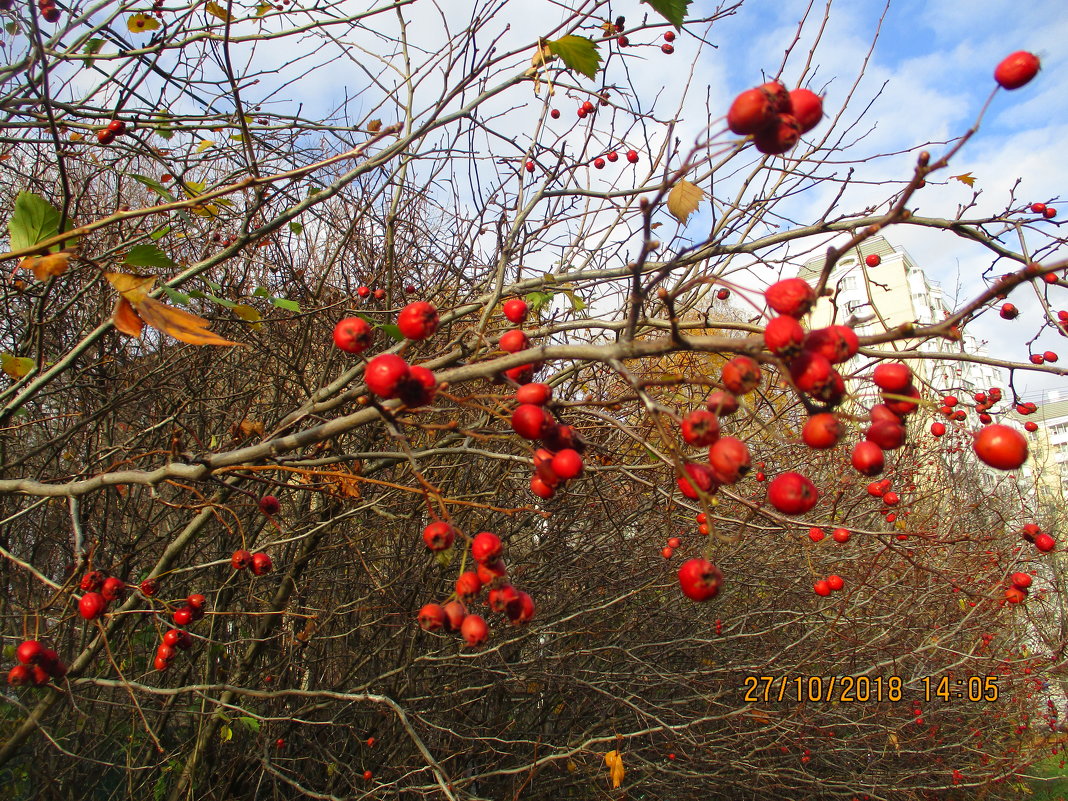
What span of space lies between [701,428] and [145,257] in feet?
4.26

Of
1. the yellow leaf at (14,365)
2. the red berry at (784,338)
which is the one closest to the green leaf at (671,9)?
the red berry at (784,338)

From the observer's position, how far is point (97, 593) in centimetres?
180

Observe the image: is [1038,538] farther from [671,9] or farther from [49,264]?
[49,264]

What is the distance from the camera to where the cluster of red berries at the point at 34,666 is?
1669mm

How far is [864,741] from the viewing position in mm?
4977

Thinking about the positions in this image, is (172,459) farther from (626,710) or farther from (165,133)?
(626,710)

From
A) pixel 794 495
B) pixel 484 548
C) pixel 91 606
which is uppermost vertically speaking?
pixel 794 495

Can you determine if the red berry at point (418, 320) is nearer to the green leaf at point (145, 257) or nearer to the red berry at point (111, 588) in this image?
the green leaf at point (145, 257)

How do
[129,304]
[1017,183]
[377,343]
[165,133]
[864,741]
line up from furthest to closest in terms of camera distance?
1. [864,741]
2. [377,343]
3. [1017,183]
4. [165,133]
5. [129,304]

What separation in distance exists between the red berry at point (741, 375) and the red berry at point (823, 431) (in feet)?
0.36

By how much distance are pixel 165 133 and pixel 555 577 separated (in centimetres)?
318

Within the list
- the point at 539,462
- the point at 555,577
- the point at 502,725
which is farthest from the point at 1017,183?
the point at 502,725

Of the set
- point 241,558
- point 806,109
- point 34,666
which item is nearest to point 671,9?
point 806,109

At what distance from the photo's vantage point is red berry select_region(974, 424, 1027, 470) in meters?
0.95
